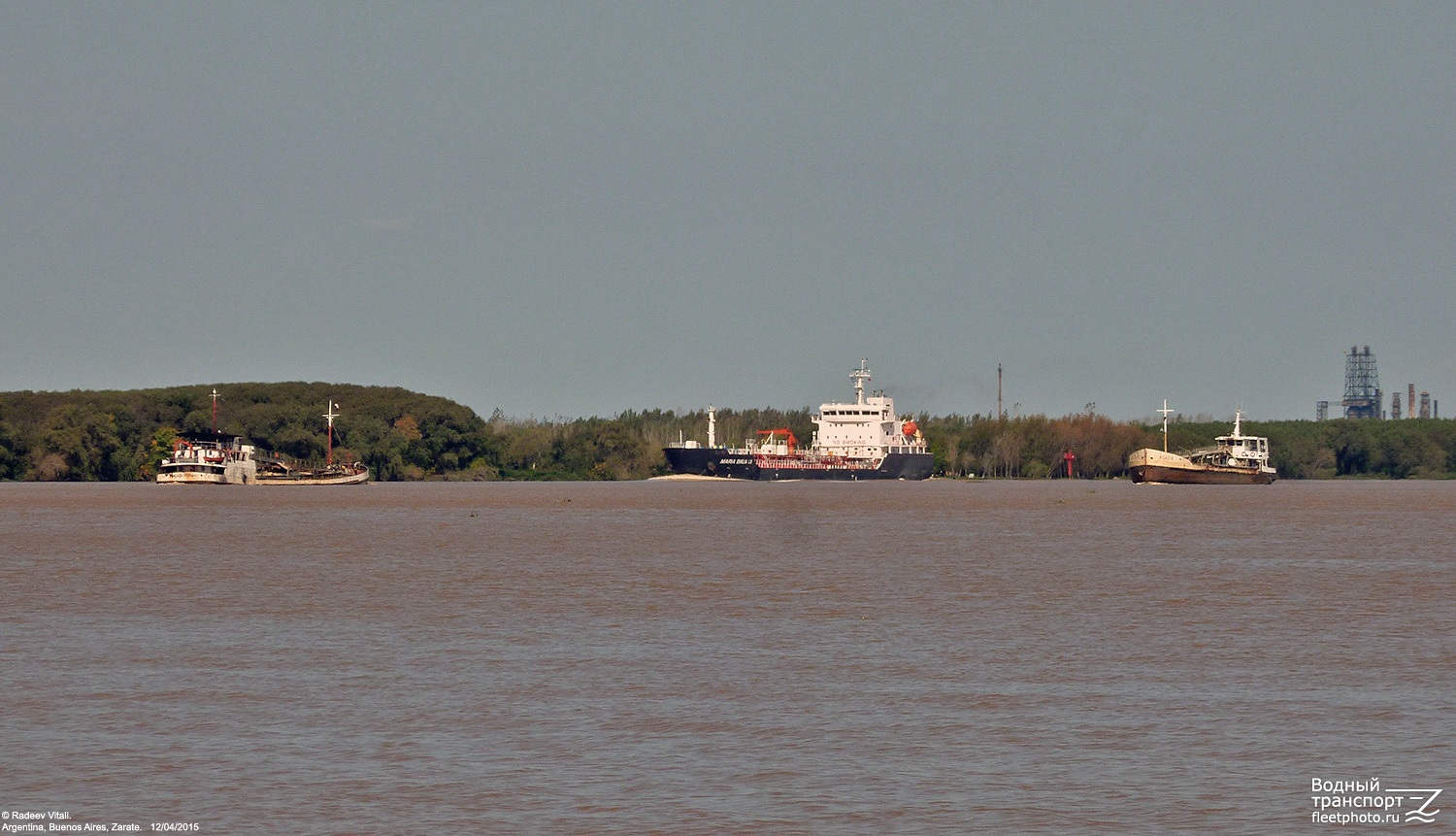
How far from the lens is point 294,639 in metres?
34.0

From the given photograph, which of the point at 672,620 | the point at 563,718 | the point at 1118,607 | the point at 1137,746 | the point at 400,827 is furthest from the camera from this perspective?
the point at 1118,607

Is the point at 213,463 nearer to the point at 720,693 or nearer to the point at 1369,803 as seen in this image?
the point at 720,693

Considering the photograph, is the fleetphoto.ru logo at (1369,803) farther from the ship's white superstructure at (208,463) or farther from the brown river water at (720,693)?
the ship's white superstructure at (208,463)

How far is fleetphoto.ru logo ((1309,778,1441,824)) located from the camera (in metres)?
17.9

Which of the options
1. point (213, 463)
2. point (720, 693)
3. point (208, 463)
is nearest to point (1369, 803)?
point (720, 693)

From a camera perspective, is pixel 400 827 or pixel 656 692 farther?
pixel 656 692

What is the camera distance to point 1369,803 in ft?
60.9

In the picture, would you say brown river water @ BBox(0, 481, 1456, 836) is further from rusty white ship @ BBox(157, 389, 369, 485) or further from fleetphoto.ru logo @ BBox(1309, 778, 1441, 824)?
rusty white ship @ BBox(157, 389, 369, 485)

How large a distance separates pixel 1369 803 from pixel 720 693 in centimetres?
1061

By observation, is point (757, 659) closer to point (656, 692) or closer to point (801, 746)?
point (656, 692)

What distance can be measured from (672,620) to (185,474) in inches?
6275

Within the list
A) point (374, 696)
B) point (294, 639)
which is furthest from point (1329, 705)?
point (294, 639)

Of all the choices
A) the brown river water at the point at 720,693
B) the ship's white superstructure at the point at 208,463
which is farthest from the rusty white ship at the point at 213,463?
the brown river water at the point at 720,693

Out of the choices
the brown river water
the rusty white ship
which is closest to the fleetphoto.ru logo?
the brown river water
